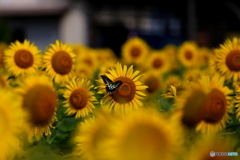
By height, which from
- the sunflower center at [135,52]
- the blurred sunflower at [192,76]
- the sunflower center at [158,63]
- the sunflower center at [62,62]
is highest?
the sunflower center at [135,52]

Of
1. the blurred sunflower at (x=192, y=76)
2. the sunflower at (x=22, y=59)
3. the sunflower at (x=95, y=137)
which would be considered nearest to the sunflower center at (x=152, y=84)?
the blurred sunflower at (x=192, y=76)

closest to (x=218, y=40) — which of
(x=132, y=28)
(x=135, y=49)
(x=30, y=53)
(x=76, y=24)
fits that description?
(x=132, y=28)

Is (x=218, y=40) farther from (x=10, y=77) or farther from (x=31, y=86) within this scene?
(x=31, y=86)

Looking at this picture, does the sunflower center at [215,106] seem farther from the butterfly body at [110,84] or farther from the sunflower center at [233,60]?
the sunflower center at [233,60]

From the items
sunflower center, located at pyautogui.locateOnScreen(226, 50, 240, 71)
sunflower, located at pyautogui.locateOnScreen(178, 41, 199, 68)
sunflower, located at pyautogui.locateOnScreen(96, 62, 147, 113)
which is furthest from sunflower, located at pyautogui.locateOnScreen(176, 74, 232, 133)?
sunflower, located at pyautogui.locateOnScreen(178, 41, 199, 68)

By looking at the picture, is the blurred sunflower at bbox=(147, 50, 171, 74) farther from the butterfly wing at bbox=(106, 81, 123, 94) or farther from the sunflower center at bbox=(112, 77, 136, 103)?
the butterfly wing at bbox=(106, 81, 123, 94)

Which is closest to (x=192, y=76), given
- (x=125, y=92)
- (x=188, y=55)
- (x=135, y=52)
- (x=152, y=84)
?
(x=152, y=84)

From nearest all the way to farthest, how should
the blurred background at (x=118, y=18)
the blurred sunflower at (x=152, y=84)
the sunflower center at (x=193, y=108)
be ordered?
the sunflower center at (x=193, y=108), the blurred sunflower at (x=152, y=84), the blurred background at (x=118, y=18)
